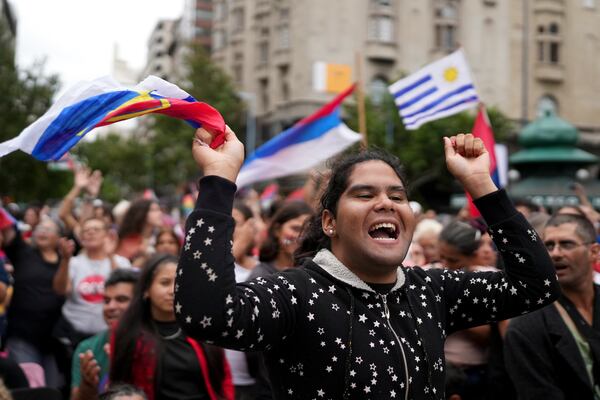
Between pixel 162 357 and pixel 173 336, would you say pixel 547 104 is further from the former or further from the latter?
pixel 162 357

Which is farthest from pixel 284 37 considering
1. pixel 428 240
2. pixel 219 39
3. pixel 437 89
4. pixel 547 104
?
pixel 428 240

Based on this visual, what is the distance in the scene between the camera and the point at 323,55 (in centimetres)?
4100

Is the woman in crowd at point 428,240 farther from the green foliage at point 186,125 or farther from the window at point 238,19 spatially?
the window at point 238,19

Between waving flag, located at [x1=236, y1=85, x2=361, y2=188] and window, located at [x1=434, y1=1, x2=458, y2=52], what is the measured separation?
36.7m

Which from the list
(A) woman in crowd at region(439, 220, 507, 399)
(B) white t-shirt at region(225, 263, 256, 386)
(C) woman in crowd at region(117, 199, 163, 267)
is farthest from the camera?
(C) woman in crowd at region(117, 199, 163, 267)

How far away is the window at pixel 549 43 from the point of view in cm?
4556

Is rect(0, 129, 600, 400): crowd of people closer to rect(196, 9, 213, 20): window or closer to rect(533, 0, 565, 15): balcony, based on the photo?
rect(533, 0, 565, 15): balcony

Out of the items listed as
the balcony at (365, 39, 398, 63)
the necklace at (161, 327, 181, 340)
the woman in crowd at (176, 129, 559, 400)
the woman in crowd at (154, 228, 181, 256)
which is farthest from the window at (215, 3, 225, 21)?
the woman in crowd at (176, 129, 559, 400)

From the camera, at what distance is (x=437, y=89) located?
822cm

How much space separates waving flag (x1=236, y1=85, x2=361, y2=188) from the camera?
851 cm

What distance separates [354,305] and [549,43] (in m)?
46.6

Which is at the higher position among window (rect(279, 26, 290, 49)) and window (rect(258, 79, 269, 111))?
window (rect(279, 26, 290, 49))

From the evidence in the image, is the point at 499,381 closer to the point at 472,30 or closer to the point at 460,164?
the point at 460,164

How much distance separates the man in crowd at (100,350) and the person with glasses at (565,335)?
2.21m
